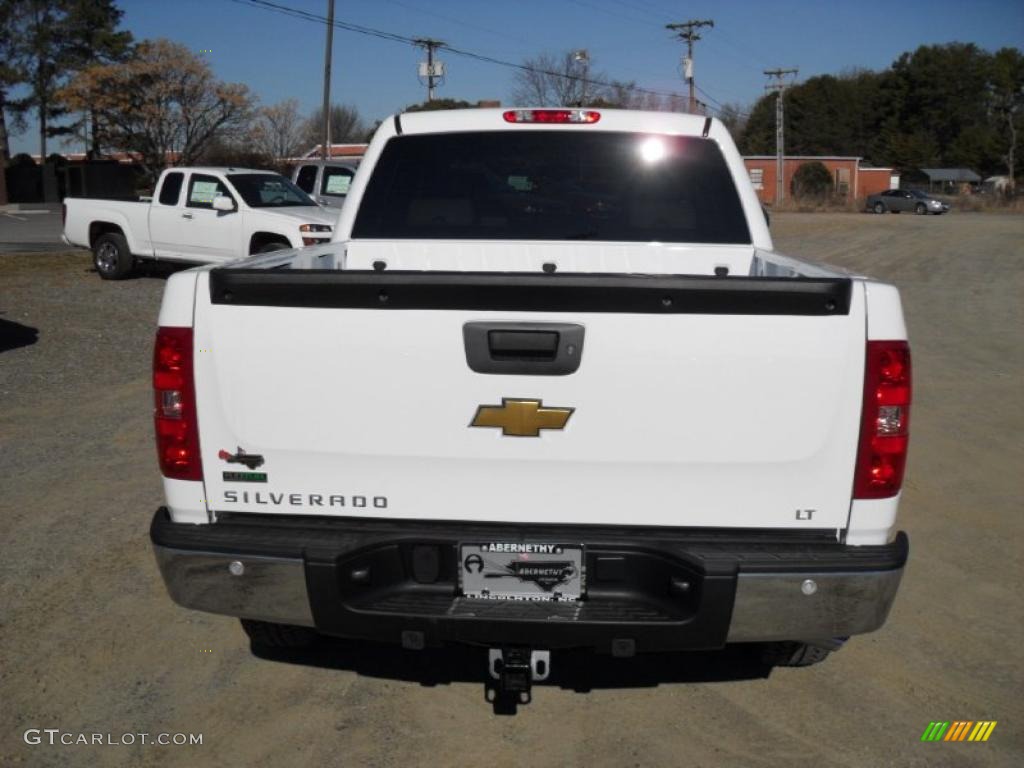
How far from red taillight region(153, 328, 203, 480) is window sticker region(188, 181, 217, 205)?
45.3 feet

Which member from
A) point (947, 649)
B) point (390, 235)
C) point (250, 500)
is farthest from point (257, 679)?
point (947, 649)

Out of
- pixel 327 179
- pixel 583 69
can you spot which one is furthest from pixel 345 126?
pixel 327 179

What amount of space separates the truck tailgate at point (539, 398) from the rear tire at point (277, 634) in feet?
3.09

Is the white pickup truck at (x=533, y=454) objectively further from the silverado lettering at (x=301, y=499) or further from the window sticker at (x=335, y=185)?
the window sticker at (x=335, y=185)

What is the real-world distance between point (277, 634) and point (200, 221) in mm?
13527

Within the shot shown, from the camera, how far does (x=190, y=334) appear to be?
3.09 meters

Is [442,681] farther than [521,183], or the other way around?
[521,183]

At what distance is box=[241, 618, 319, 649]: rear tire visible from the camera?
3.90m

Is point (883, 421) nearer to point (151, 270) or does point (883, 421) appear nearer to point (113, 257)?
point (113, 257)

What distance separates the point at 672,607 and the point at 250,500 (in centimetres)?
130

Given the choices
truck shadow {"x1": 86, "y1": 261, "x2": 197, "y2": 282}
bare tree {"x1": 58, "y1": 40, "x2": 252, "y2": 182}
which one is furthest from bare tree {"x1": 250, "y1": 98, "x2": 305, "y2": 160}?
truck shadow {"x1": 86, "y1": 261, "x2": 197, "y2": 282}

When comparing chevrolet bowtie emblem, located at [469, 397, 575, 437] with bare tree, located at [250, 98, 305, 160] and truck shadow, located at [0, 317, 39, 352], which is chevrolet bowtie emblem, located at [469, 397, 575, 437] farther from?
bare tree, located at [250, 98, 305, 160]

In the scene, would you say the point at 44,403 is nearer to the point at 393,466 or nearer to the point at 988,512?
the point at 393,466

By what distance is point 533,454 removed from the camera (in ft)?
9.95
